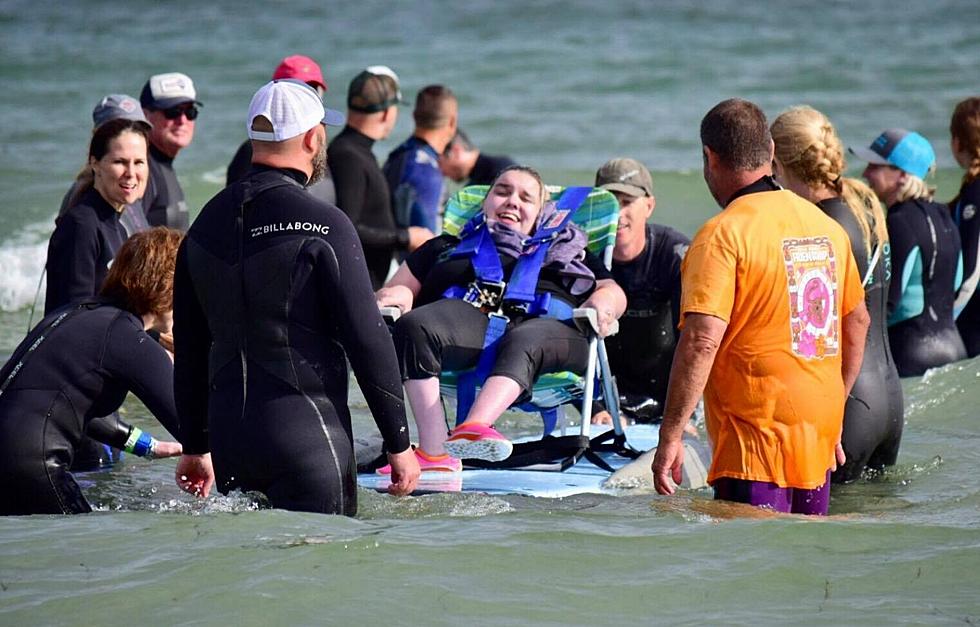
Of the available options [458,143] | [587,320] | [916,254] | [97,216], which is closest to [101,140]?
[97,216]

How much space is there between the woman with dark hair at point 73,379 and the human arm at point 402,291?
5.39ft

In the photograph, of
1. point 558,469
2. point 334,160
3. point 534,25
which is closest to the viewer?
point 558,469

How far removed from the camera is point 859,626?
3.97 m

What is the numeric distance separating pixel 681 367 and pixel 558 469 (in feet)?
5.59

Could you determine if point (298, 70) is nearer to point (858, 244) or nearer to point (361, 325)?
point (858, 244)

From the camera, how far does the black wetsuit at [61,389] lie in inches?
185

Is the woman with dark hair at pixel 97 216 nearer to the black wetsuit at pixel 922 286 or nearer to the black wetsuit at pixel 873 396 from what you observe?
the black wetsuit at pixel 873 396

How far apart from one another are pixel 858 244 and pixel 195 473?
259 cm

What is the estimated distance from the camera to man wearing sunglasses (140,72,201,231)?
24.2 feet

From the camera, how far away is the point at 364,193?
8.33m

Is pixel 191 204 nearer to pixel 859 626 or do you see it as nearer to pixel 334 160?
pixel 334 160

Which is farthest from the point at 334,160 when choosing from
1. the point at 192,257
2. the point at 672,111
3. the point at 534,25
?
the point at 534,25

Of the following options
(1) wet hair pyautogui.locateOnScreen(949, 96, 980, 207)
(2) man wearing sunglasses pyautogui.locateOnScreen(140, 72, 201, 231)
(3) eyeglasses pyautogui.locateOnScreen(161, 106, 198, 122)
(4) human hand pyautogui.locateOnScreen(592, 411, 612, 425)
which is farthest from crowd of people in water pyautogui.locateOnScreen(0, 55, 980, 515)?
(1) wet hair pyautogui.locateOnScreen(949, 96, 980, 207)

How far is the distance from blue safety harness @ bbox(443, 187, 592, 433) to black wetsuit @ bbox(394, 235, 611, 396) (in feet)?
0.12
